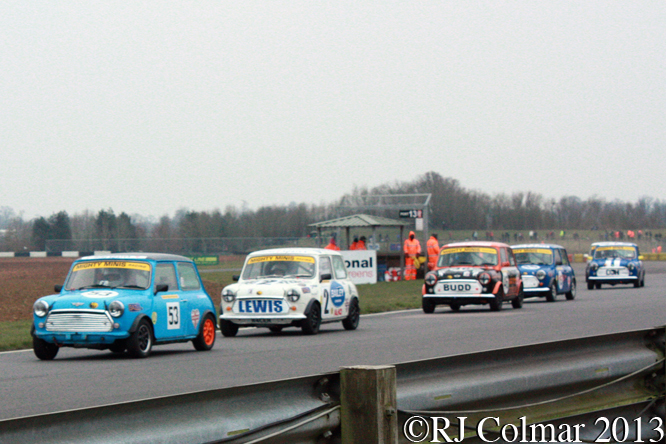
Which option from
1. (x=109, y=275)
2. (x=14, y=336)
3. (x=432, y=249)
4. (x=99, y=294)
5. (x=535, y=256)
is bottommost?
(x=14, y=336)

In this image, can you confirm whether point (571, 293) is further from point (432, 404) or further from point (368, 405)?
point (368, 405)

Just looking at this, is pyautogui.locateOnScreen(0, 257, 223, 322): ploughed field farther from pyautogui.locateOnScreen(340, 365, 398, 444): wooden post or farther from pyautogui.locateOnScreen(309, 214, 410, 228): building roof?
pyautogui.locateOnScreen(340, 365, 398, 444): wooden post

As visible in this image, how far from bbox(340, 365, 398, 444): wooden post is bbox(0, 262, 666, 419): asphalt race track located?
528cm

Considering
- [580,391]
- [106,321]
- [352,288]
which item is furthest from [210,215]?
[580,391]

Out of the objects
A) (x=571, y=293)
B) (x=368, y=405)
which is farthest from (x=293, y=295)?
(x=571, y=293)

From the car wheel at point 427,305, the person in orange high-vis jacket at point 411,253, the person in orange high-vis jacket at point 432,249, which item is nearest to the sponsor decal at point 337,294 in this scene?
the car wheel at point 427,305

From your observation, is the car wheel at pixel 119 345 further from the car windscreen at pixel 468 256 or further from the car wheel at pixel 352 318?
the car windscreen at pixel 468 256

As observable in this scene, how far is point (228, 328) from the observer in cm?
1856

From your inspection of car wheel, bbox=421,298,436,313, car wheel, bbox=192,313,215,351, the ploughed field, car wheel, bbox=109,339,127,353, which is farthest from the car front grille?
car wheel, bbox=421,298,436,313

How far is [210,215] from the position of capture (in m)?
76.6

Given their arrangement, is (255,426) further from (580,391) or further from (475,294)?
(475,294)

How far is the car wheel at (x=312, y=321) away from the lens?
17953mm

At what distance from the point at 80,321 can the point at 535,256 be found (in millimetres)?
17986

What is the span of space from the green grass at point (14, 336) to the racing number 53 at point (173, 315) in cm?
329
